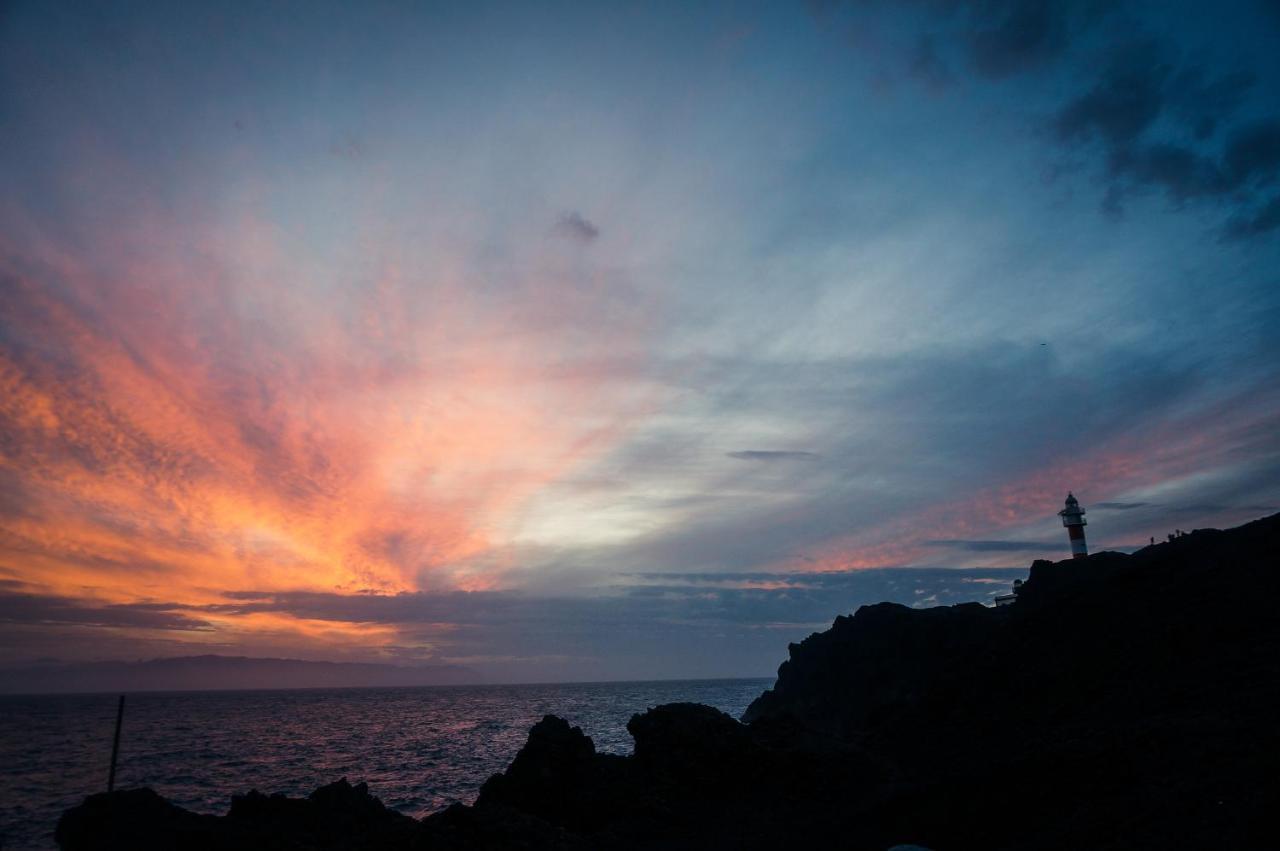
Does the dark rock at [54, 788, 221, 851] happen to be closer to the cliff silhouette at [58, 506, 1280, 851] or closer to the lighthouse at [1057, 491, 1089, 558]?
the cliff silhouette at [58, 506, 1280, 851]

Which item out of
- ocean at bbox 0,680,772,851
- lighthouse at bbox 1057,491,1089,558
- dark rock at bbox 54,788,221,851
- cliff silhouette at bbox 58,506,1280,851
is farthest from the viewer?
lighthouse at bbox 1057,491,1089,558

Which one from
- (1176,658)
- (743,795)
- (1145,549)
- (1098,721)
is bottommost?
(743,795)

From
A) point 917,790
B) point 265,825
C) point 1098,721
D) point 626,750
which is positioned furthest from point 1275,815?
point 626,750

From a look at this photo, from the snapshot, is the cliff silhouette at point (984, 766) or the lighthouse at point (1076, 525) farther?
the lighthouse at point (1076, 525)

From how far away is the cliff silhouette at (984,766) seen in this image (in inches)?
723

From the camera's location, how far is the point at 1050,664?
37.4 metres

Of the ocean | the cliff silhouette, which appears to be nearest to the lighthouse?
the cliff silhouette

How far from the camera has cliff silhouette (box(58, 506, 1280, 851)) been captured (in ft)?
60.2

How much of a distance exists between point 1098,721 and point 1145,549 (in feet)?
89.0

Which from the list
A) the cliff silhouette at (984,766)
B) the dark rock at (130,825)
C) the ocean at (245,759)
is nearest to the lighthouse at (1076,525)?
the cliff silhouette at (984,766)

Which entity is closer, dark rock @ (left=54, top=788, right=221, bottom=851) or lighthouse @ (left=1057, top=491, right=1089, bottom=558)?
dark rock @ (left=54, top=788, right=221, bottom=851)

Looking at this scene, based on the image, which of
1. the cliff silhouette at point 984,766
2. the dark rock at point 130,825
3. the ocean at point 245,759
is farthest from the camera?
the ocean at point 245,759

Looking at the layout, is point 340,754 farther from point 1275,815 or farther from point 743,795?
point 1275,815

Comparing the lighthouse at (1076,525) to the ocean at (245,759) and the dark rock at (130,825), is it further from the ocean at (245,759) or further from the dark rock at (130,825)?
the dark rock at (130,825)
